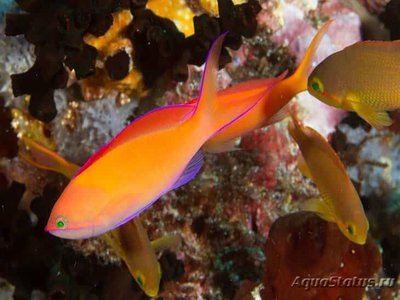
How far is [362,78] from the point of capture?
7.35ft

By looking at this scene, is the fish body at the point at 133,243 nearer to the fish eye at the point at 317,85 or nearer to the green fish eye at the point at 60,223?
the green fish eye at the point at 60,223

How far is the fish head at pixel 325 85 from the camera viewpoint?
227 cm

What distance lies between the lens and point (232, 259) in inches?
152

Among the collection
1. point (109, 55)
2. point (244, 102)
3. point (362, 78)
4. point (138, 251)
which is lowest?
point (138, 251)

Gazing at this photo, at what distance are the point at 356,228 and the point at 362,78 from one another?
3.13ft

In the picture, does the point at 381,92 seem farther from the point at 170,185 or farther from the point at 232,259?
the point at 232,259

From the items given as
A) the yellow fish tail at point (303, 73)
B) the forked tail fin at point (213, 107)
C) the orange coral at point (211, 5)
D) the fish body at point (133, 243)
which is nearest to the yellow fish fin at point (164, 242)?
the fish body at point (133, 243)

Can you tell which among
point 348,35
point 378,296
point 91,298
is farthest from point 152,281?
point 348,35

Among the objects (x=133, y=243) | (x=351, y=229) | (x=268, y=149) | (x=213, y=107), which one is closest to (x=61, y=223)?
(x=213, y=107)

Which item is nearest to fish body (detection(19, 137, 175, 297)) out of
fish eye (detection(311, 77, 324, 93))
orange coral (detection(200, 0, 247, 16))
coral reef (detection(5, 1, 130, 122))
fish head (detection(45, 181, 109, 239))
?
coral reef (detection(5, 1, 130, 122))

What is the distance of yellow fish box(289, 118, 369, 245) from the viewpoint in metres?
2.62

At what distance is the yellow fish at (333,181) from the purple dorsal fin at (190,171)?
3.61ft

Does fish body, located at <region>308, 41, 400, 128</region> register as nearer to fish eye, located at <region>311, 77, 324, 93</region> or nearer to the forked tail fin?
fish eye, located at <region>311, 77, 324, 93</region>

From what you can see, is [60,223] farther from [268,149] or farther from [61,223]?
[268,149]
